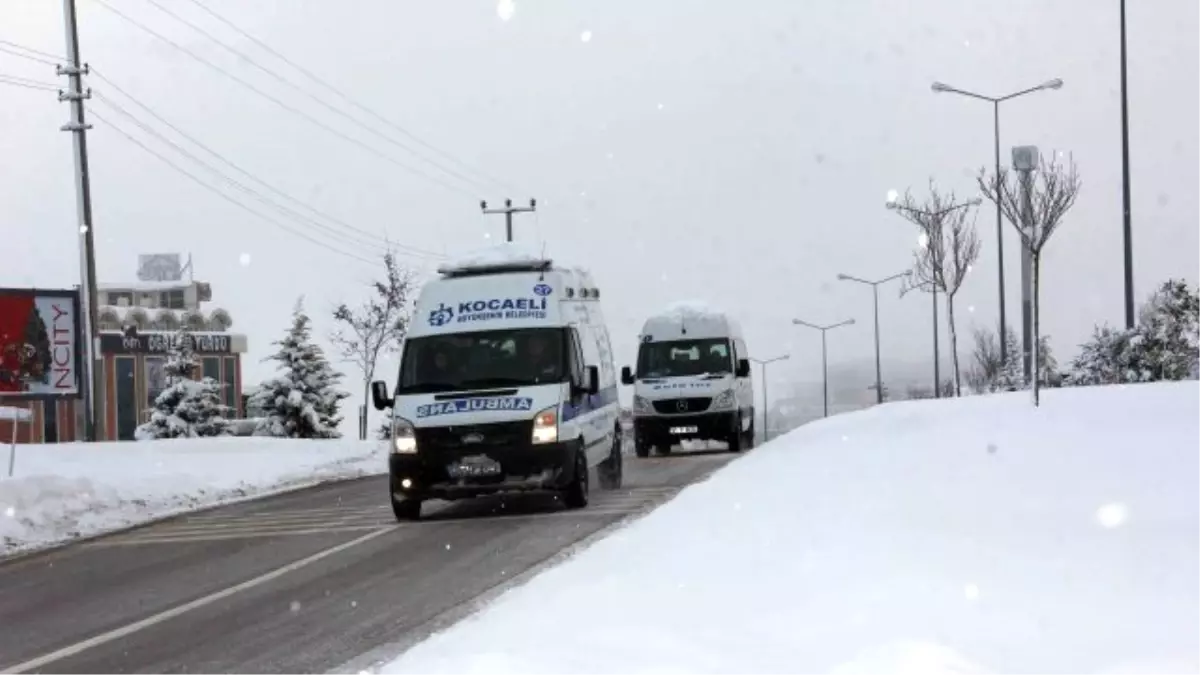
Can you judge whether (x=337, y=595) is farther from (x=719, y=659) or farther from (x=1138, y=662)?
(x=1138, y=662)

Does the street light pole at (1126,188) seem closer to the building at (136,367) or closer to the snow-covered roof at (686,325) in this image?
the snow-covered roof at (686,325)

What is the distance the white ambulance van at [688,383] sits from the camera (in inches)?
1061

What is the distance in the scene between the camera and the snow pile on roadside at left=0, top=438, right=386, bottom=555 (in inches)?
635

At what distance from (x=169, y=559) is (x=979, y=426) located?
12.1m

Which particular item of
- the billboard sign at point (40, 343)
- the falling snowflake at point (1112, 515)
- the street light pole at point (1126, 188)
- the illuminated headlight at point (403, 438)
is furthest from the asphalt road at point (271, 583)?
the street light pole at point (1126, 188)

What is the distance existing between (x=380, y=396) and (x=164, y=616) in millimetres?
6167

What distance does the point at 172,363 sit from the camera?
52.5m

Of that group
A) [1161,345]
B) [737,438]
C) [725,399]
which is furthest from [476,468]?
[1161,345]

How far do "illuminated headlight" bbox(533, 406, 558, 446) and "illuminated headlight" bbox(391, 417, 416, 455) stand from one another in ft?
4.48

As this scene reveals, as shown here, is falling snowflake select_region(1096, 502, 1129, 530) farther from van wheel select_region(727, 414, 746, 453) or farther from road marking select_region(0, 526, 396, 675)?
van wheel select_region(727, 414, 746, 453)

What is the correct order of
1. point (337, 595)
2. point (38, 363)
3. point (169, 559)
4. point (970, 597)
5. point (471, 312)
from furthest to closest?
1. point (38, 363)
2. point (471, 312)
3. point (169, 559)
4. point (337, 595)
5. point (970, 597)

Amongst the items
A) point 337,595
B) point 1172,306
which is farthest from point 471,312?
point 1172,306

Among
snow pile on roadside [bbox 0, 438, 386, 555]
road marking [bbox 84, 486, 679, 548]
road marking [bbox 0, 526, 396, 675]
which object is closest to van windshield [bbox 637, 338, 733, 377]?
snow pile on roadside [bbox 0, 438, 386, 555]

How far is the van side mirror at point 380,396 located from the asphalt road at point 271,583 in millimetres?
1399
